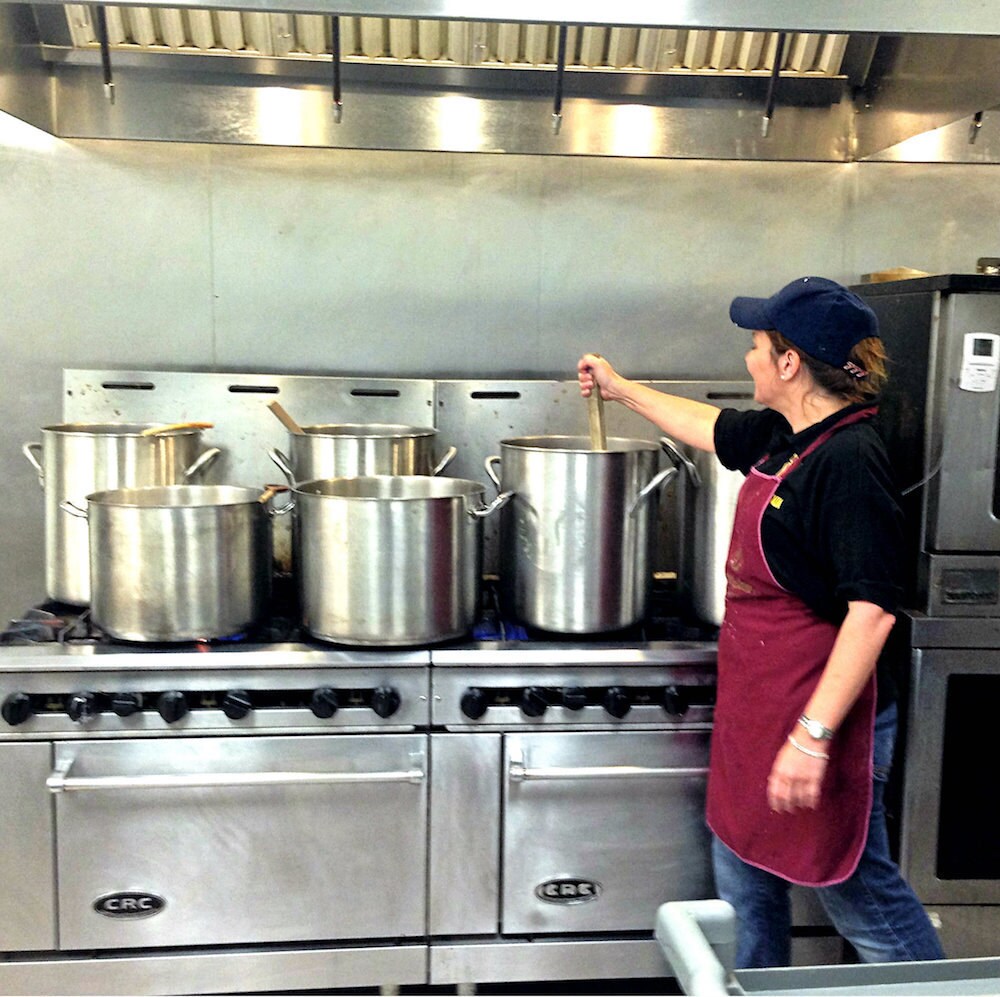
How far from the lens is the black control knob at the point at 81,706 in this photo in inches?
59.6

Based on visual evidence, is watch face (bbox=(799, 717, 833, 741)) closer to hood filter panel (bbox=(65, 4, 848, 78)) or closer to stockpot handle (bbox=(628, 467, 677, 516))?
stockpot handle (bbox=(628, 467, 677, 516))

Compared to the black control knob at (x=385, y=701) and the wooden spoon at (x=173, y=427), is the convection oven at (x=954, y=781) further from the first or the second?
the wooden spoon at (x=173, y=427)

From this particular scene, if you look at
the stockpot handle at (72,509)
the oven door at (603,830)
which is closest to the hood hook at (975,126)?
the oven door at (603,830)

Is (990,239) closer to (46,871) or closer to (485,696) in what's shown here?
(485,696)

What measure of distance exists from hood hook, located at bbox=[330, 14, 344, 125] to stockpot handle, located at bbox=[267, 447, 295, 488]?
25.3 inches

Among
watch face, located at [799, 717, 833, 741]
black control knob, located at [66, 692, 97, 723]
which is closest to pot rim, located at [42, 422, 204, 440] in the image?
black control knob, located at [66, 692, 97, 723]

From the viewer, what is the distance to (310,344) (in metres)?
2.11

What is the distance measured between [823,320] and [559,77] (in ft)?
2.87

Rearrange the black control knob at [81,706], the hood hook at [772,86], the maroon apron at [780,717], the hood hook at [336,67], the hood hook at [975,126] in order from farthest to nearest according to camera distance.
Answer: the hood hook at [975,126], the hood hook at [772,86], the hood hook at [336,67], the black control knob at [81,706], the maroon apron at [780,717]

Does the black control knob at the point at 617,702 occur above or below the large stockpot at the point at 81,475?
below

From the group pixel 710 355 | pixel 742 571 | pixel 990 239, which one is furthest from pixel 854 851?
pixel 990 239

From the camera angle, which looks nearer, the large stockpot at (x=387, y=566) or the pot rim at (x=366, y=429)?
the large stockpot at (x=387, y=566)

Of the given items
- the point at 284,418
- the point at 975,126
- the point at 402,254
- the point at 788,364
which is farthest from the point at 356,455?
the point at 975,126

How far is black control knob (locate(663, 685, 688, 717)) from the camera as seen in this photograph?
1.60 metres
